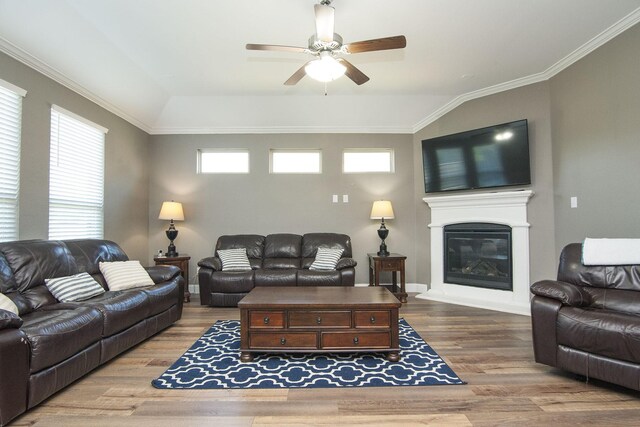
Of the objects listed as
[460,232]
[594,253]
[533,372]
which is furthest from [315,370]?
[460,232]

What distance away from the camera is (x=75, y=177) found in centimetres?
358

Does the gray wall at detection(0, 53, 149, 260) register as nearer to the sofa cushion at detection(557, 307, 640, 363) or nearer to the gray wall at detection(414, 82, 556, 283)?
the sofa cushion at detection(557, 307, 640, 363)

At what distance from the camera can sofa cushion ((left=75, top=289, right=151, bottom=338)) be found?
237cm

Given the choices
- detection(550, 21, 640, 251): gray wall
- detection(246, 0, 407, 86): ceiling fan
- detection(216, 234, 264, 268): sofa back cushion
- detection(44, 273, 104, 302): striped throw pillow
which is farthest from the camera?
detection(216, 234, 264, 268): sofa back cushion

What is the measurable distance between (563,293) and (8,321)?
339cm

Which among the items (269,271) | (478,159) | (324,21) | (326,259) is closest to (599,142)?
(478,159)

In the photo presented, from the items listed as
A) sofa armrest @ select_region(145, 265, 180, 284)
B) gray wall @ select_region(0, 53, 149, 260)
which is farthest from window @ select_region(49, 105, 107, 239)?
sofa armrest @ select_region(145, 265, 180, 284)

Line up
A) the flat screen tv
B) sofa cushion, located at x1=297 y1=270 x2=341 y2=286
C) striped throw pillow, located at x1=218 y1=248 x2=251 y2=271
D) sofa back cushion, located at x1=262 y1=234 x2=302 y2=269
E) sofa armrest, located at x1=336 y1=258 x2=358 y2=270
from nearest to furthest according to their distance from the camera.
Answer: the flat screen tv, sofa cushion, located at x1=297 y1=270 x2=341 y2=286, sofa armrest, located at x1=336 y1=258 x2=358 y2=270, striped throw pillow, located at x1=218 y1=248 x2=251 y2=271, sofa back cushion, located at x1=262 y1=234 x2=302 y2=269

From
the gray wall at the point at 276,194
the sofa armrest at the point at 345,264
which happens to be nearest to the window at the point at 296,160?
the gray wall at the point at 276,194

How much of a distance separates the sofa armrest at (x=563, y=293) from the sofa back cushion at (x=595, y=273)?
0.23 meters

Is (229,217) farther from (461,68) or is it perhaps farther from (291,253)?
(461,68)

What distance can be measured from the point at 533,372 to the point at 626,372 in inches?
20.6

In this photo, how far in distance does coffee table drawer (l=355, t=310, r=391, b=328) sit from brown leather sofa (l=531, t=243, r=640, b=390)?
1.05 m

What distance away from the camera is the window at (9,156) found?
274 cm
